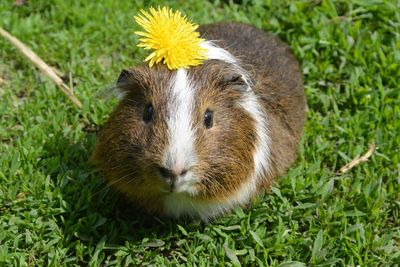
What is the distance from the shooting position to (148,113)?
14.1 feet

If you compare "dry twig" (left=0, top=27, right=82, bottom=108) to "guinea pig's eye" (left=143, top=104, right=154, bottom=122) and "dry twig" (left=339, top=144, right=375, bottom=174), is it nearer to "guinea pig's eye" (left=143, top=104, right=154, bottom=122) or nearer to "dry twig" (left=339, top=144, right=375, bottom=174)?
"guinea pig's eye" (left=143, top=104, right=154, bottom=122)

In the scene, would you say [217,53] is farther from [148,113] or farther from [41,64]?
[41,64]

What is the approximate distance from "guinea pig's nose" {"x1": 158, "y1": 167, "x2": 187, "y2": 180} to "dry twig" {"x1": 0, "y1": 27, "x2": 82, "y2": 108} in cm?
228

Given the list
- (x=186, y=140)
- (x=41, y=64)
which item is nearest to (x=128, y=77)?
(x=186, y=140)

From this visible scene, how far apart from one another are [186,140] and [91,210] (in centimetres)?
132

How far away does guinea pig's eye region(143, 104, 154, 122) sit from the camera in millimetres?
4272

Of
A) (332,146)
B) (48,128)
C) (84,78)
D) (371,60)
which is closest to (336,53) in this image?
(371,60)

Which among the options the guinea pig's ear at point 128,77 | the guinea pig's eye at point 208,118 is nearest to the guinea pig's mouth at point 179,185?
the guinea pig's eye at point 208,118

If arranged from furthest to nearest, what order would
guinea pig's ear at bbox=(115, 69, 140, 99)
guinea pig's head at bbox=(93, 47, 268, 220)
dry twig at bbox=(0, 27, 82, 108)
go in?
dry twig at bbox=(0, 27, 82, 108)
guinea pig's ear at bbox=(115, 69, 140, 99)
guinea pig's head at bbox=(93, 47, 268, 220)

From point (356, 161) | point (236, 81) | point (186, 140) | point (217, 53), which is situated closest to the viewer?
point (186, 140)

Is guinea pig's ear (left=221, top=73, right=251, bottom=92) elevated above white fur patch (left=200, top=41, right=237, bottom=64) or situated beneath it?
situated beneath

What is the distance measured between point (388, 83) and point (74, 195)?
10.3 feet

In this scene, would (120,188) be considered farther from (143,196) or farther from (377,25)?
(377,25)

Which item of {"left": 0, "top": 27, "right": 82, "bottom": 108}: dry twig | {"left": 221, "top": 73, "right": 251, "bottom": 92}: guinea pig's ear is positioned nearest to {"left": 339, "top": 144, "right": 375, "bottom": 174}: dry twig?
{"left": 221, "top": 73, "right": 251, "bottom": 92}: guinea pig's ear
